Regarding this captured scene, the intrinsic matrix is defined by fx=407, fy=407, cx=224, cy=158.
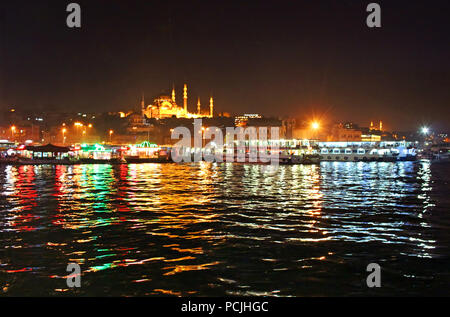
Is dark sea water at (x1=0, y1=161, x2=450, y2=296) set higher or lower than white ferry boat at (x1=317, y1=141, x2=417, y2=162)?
lower

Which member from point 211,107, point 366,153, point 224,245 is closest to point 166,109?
point 211,107

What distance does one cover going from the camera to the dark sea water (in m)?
7.38

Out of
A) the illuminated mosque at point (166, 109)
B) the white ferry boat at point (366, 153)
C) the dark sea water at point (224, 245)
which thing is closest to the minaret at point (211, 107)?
the illuminated mosque at point (166, 109)

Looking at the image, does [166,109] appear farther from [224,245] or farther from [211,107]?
[224,245]

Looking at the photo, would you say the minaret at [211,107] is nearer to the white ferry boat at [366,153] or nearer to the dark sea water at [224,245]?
the white ferry boat at [366,153]

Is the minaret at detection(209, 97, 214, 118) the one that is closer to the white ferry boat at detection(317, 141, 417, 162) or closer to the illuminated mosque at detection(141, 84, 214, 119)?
the illuminated mosque at detection(141, 84, 214, 119)

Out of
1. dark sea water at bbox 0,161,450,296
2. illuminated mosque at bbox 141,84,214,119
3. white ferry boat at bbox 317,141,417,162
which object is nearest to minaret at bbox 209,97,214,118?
illuminated mosque at bbox 141,84,214,119

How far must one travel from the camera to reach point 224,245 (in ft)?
33.7

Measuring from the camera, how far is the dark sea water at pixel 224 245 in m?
7.38
